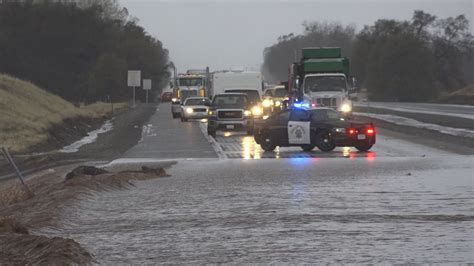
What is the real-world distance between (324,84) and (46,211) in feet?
79.9

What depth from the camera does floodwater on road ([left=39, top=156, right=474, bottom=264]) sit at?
8.38 metres

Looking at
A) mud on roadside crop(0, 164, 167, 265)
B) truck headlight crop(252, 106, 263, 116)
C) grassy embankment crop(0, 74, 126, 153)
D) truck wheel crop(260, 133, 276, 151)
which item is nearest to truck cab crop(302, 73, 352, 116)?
truck headlight crop(252, 106, 263, 116)

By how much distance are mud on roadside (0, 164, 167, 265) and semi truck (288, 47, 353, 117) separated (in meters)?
16.2

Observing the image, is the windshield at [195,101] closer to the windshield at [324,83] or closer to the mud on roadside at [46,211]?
the windshield at [324,83]

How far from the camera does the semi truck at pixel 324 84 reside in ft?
111

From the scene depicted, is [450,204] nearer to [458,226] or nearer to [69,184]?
[458,226]

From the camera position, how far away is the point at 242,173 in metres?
17.5

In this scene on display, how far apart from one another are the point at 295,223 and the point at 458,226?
6.97ft

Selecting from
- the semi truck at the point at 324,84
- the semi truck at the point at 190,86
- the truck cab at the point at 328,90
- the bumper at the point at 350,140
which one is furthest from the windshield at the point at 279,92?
the bumper at the point at 350,140

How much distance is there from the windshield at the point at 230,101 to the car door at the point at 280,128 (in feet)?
28.8

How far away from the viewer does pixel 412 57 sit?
105 metres

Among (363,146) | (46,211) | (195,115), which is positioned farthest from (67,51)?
(46,211)

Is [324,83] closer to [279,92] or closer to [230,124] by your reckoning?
[230,124]

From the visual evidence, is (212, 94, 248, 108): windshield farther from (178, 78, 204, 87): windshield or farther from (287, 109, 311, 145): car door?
(178, 78, 204, 87): windshield
